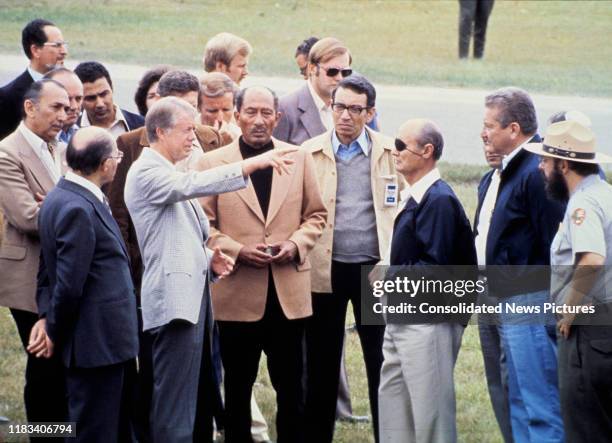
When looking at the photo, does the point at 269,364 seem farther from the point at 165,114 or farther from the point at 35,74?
the point at 35,74

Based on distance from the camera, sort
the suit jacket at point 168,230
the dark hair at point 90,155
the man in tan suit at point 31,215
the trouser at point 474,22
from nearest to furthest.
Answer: the dark hair at point 90,155 < the suit jacket at point 168,230 < the man in tan suit at point 31,215 < the trouser at point 474,22

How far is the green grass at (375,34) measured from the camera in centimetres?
1938

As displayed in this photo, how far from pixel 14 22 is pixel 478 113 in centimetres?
796

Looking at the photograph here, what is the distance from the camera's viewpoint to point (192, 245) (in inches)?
229

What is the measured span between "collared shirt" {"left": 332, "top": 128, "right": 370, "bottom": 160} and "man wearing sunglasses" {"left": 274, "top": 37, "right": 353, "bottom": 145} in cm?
61

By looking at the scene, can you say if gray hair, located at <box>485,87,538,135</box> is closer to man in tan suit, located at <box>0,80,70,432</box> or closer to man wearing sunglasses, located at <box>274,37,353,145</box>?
man wearing sunglasses, located at <box>274,37,353,145</box>

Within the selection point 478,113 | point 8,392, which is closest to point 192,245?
point 8,392

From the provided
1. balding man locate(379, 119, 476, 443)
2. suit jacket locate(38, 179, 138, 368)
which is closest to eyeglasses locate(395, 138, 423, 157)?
balding man locate(379, 119, 476, 443)

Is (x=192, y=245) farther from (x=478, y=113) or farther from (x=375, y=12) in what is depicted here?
(x=375, y=12)

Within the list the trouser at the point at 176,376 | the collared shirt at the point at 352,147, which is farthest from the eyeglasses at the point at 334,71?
the trouser at the point at 176,376

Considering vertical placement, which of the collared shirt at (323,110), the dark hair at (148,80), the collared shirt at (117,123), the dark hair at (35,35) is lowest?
the collared shirt at (117,123)

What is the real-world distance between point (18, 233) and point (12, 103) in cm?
197

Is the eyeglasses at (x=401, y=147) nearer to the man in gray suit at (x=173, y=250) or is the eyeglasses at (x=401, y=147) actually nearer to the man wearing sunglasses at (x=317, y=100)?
the man in gray suit at (x=173, y=250)

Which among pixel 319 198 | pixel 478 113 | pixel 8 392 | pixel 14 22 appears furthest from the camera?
pixel 14 22
